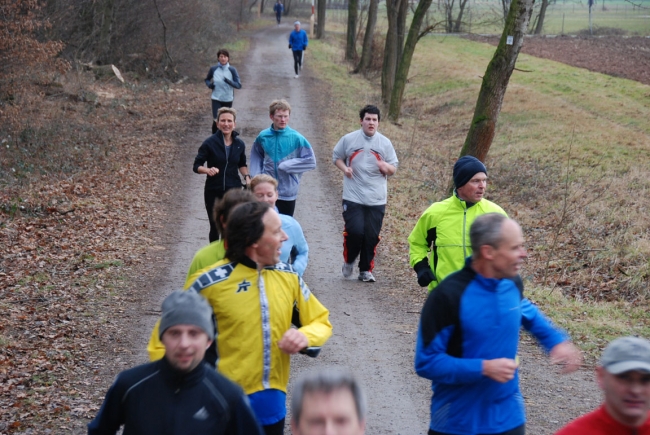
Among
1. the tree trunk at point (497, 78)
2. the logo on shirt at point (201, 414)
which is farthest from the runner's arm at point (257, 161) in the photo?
the logo on shirt at point (201, 414)

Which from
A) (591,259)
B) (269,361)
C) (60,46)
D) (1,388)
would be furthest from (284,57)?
(269,361)

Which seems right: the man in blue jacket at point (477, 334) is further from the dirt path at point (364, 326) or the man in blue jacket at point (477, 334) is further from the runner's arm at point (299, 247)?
the dirt path at point (364, 326)

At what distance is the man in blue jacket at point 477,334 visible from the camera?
12.1 feet

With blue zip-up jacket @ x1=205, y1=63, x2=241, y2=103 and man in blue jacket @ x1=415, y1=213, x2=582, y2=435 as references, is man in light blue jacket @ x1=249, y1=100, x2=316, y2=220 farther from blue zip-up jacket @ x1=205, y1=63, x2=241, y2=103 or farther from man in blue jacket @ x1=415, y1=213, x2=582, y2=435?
blue zip-up jacket @ x1=205, y1=63, x2=241, y2=103

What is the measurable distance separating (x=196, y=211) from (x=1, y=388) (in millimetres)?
7514

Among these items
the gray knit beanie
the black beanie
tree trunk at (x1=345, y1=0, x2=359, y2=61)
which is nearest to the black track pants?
the black beanie

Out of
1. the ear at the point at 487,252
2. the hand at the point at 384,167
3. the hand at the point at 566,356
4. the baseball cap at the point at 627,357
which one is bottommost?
the hand at the point at 384,167

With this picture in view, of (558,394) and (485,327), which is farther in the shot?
(558,394)

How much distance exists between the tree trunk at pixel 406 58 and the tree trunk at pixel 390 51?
4.68ft

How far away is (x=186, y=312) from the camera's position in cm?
310

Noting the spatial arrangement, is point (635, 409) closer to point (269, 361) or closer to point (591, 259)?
point (269, 361)

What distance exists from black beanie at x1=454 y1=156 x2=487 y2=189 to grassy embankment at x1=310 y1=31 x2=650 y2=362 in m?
3.52

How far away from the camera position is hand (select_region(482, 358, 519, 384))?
3562mm

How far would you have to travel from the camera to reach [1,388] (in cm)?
664
